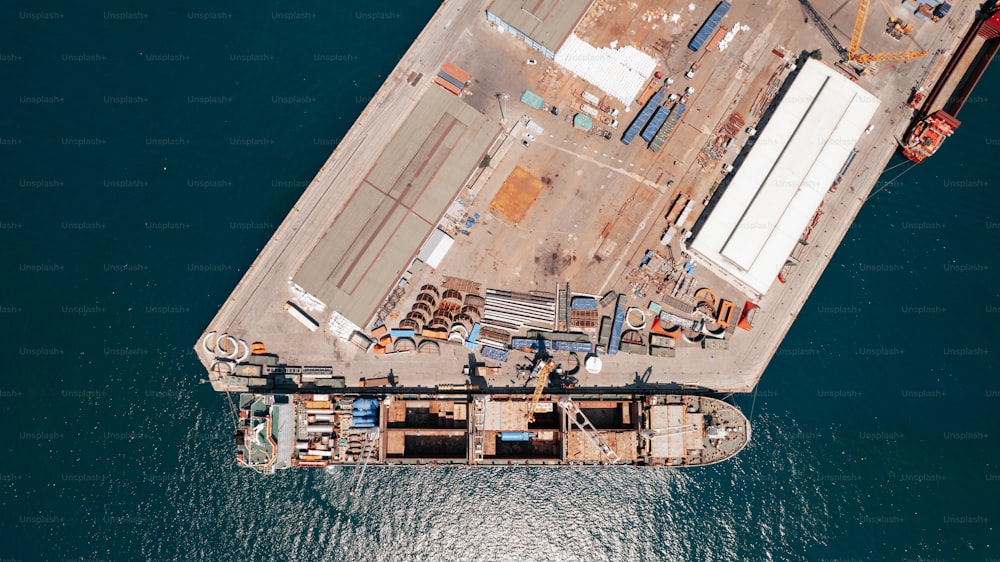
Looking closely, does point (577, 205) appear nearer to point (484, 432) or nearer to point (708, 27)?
point (708, 27)

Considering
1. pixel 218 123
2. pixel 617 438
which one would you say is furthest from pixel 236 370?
pixel 617 438

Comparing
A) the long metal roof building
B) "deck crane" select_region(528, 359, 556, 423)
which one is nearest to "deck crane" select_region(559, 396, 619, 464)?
"deck crane" select_region(528, 359, 556, 423)

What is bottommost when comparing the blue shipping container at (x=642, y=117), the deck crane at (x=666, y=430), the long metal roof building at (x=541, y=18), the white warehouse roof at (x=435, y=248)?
the deck crane at (x=666, y=430)

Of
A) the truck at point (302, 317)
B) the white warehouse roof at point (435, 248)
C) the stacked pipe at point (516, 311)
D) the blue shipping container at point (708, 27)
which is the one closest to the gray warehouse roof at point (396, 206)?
the white warehouse roof at point (435, 248)

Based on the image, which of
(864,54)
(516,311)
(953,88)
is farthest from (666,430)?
(953,88)

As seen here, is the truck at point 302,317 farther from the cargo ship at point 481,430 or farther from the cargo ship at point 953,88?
the cargo ship at point 953,88

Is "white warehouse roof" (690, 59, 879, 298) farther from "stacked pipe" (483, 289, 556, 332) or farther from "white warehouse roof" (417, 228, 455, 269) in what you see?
"white warehouse roof" (417, 228, 455, 269)

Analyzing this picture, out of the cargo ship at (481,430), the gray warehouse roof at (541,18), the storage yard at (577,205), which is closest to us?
the cargo ship at (481,430)
